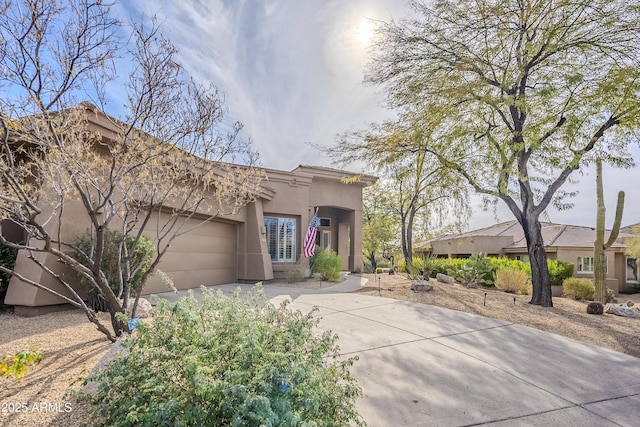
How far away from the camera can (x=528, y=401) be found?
4266 millimetres

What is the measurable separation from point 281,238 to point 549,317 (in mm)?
10201

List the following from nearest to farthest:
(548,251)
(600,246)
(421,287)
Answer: (421,287), (600,246), (548,251)

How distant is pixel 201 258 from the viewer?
1204 cm

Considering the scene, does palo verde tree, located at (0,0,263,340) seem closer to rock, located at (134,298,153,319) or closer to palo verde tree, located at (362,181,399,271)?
rock, located at (134,298,153,319)

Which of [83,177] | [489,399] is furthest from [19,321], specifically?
[489,399]

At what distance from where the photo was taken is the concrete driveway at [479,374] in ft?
12.9

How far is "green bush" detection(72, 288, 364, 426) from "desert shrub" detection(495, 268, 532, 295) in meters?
14.4

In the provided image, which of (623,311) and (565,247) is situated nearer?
(623,311)

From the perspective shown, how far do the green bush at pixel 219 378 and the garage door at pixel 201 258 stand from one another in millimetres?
7621

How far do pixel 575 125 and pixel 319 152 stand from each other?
8.86 meters

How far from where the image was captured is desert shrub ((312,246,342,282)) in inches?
589

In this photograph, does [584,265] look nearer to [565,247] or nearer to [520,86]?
[565,247]

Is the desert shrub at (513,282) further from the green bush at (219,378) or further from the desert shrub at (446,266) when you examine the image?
the green bush at (219,378)

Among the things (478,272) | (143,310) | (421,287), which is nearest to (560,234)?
(478,272)
